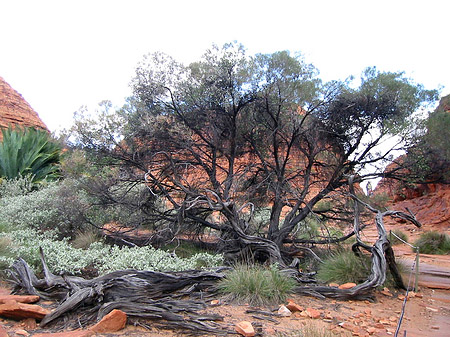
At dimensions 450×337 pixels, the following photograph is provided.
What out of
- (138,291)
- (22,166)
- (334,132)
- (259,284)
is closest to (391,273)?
(259,284)

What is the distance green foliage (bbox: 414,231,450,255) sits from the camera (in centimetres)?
1202

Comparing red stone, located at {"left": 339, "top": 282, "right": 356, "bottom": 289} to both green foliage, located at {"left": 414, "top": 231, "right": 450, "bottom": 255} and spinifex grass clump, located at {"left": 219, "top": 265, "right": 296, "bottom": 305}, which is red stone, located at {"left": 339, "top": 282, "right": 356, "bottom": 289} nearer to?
spinifex grass clump, located at {"left": 219, "top": 265, "right": 296, "bottom": 305}

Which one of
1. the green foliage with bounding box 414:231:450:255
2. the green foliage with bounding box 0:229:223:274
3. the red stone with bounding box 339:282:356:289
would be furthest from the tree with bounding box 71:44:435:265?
the green foliage with bounding box 414:231:450:255

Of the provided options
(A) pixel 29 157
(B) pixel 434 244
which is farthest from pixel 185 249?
(A) pixel 29 157

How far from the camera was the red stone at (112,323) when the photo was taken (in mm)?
3924

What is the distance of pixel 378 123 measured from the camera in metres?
8.59

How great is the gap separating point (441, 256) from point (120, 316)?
34.5ft

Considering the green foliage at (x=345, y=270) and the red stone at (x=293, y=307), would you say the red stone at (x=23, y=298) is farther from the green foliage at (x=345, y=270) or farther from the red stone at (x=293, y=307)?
the green foliage at (x=345, y=270)

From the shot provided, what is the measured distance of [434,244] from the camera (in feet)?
40.1

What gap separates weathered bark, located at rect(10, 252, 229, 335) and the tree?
2.48 meters

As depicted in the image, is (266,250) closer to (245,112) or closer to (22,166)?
(245,112)

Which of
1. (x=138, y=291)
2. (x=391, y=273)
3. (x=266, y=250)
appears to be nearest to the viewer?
(x=138, y=291)

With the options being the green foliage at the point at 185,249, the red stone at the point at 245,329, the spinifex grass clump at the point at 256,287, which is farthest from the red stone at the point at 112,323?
the green foliage at the point at 185,249

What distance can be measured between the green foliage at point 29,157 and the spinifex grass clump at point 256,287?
39.1 feet
